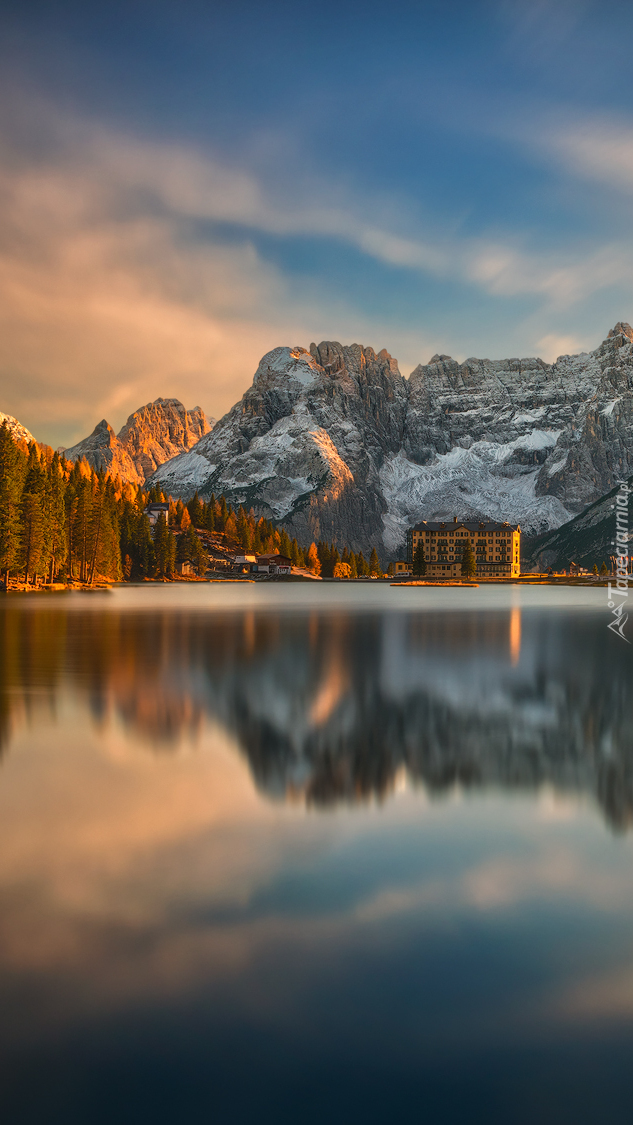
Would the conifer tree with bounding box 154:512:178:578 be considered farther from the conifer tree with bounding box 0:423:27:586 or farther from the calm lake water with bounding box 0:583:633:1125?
the calm lake water with bounding box 0:583:633:1125

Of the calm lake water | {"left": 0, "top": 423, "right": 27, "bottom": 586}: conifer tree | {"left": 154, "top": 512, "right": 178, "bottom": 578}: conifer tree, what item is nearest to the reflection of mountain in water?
the calm lake water

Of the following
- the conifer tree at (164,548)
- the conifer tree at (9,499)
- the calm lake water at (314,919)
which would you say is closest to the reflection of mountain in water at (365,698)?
the calm lake water at (314,919)

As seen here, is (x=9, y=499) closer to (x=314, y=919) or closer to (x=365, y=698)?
(x=365, y=698)

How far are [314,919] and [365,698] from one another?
14555 millimetres

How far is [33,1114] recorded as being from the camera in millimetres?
5113

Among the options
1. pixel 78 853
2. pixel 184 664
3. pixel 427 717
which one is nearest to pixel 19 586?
pixel 184 664

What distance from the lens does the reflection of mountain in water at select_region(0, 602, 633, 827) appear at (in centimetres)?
1375

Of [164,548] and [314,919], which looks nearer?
[314,919]

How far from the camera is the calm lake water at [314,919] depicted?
215 inches

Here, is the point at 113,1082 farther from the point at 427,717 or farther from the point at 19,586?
the point at 19,586

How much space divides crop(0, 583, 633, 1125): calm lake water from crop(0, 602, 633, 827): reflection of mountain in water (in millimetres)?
147

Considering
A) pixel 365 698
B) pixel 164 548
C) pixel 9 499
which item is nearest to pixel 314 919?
pixel 365 698

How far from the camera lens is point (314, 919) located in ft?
25.1

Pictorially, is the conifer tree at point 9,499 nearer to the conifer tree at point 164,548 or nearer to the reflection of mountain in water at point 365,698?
the reflection of mountain in water at point 365,698
